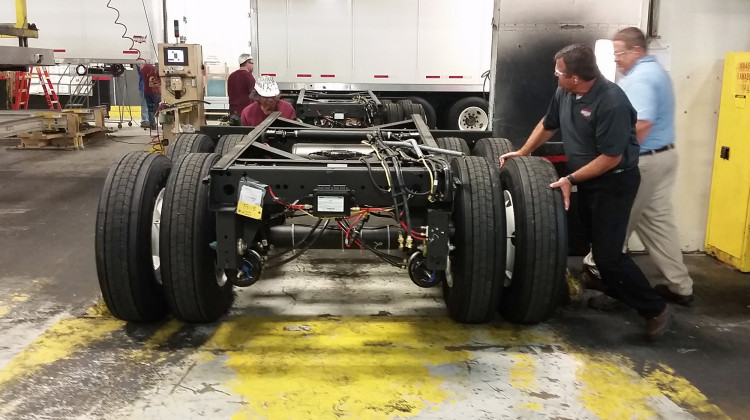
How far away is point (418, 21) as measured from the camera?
37.3ft

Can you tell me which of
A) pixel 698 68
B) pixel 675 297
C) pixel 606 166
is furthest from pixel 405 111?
pixel 606 166

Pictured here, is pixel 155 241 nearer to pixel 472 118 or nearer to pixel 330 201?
pixel 330 201

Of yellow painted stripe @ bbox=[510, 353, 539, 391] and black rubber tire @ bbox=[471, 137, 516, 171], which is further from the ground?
black rubber tire @ bbox=[471, 137, 516, 171]

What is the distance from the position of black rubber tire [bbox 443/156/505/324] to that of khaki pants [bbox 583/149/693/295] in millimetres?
1224

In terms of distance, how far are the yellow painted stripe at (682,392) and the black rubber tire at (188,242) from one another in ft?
7.97

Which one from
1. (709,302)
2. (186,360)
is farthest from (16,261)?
(709,302)

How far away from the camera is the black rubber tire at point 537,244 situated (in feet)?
12.0

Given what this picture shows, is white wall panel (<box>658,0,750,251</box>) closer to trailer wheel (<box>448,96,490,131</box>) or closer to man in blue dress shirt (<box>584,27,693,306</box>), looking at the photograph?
man in blue dress shirt (<box>584,27,693,306</box>)

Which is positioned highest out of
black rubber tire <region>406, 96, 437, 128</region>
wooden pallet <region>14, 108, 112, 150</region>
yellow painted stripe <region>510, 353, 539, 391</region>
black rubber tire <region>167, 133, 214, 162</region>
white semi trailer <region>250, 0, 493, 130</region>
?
white semi trailer <region>250, 0, 493, 130</region>

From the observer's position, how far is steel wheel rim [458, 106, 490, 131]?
1209 cm

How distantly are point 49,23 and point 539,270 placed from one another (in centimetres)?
1275

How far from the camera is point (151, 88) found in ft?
47.9

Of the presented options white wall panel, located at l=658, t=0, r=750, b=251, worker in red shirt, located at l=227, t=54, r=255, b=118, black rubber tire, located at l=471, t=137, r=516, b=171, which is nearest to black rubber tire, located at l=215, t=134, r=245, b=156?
black rubber tire, located at l=471, t=137, r=516, b=171

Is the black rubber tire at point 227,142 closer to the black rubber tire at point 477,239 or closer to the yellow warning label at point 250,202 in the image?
the yellow warning label at point 250,202
